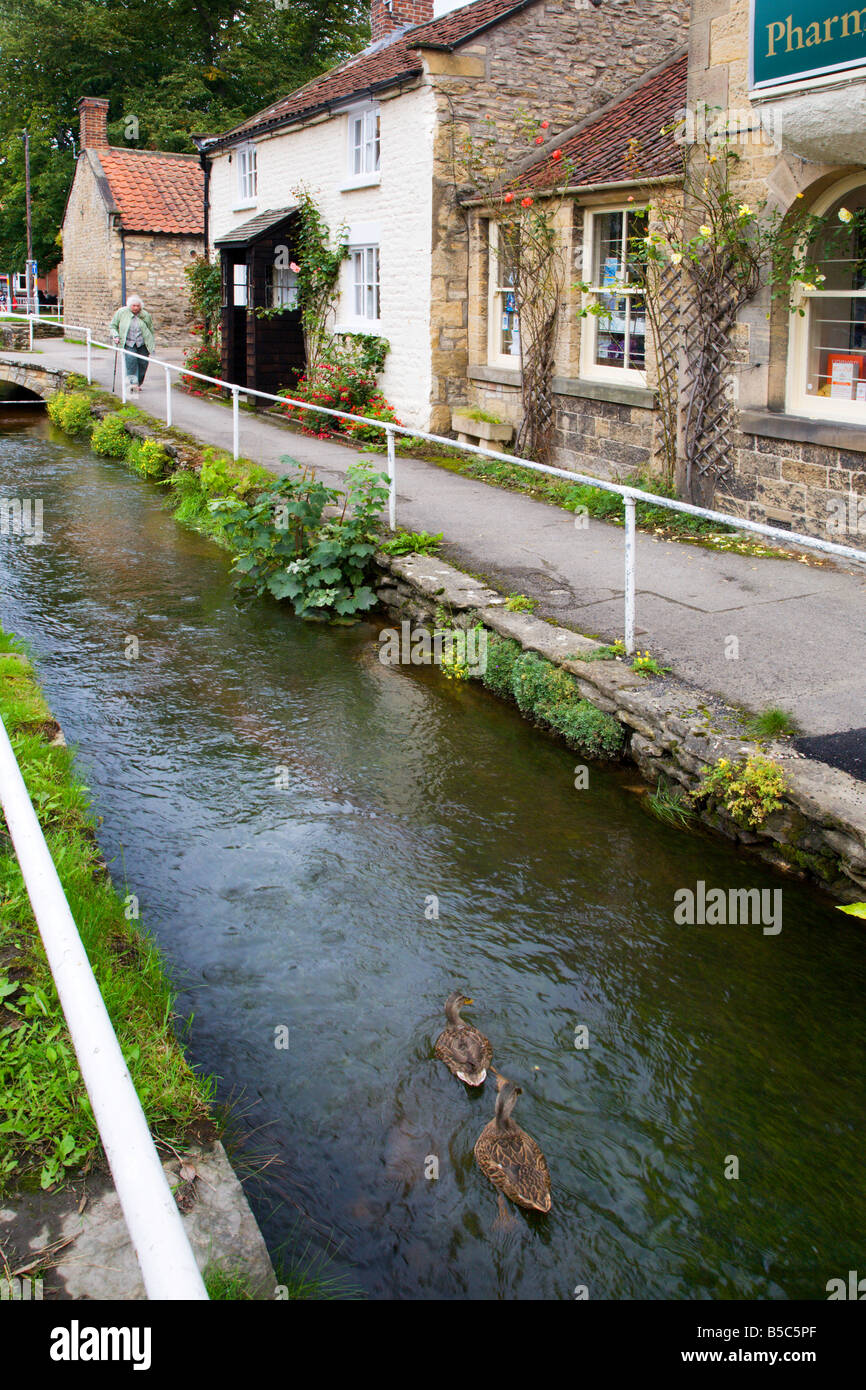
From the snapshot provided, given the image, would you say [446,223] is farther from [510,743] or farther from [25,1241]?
[25,1241]

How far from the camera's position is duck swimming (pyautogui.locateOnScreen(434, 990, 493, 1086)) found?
162 inches

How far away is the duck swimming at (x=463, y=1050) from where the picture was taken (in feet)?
13.5

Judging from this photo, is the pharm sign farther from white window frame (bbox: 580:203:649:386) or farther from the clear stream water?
the clear stream water

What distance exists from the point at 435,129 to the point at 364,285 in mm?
3367

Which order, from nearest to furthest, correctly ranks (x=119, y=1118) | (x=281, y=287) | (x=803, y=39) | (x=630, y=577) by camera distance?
(x=119, y=1118)
(x=630, y=577)
(x=803, y=39)
(x=281, y=287)

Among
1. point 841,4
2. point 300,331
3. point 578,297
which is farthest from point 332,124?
point 841,4

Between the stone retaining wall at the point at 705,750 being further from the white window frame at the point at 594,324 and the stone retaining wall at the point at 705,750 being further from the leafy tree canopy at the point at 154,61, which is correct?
the leafy tree canopy at the point at 154,61

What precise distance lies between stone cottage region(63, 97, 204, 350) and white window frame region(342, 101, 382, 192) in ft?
41.6

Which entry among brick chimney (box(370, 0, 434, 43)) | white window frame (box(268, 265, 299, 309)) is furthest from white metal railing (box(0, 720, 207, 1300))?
brick chimney (box(370, 0, 434, 43))

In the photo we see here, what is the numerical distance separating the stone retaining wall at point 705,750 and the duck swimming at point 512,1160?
2.15m

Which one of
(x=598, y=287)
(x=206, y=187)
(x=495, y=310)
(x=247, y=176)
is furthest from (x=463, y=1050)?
(x=206, y=187)

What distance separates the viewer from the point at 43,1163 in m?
2.98

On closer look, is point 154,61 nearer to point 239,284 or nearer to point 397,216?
point 239,284

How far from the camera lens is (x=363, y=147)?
17.5 m
